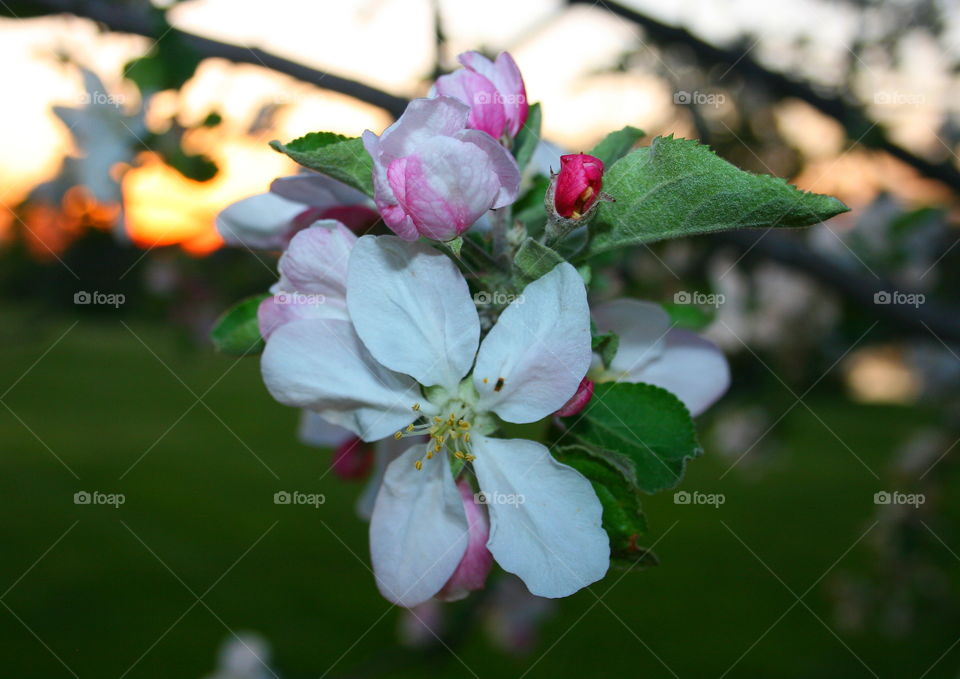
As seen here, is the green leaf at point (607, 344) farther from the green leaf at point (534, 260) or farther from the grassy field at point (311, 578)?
the grassy field at point (311, 578)

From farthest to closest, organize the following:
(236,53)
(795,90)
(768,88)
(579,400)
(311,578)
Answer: (311,578) → (768,88) → (795,90) → (236,53) → (579,400)

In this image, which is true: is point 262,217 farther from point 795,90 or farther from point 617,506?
point 795,90

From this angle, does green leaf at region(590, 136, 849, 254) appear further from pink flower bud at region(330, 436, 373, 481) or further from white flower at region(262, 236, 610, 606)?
pink flower bud at region(330, 436, 373, 481)

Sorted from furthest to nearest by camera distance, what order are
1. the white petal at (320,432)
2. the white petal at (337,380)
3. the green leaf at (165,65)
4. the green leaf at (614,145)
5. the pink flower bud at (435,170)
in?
the green leaf at (165,65) < the white petal at (320,432) < the green leaf at (614,145) < the white petal at (337,380) < the pink flower bud at (435,170)

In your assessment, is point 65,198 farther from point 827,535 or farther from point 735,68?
point 827,535

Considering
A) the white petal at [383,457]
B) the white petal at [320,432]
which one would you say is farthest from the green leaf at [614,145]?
the white petal at [320,432]

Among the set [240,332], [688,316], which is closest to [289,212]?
[240,332]

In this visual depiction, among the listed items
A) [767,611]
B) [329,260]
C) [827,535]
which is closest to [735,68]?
[329,260]
